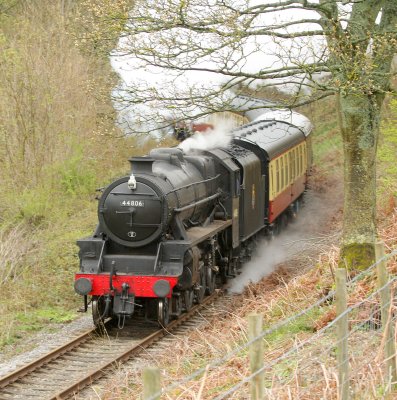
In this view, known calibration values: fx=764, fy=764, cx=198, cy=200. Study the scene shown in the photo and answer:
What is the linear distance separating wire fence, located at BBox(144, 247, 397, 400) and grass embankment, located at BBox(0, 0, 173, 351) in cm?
693

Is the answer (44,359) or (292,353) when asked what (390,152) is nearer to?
(44,359)

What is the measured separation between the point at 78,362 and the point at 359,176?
14.4ft

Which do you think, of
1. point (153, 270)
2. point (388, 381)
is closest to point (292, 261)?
point (153, 270)

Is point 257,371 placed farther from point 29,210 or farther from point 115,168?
point 115,168

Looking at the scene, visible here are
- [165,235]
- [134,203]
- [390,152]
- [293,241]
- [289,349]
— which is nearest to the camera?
[289,349]

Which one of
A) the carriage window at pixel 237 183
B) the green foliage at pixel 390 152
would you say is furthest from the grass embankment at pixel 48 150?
the green foliage at pixel 390 152

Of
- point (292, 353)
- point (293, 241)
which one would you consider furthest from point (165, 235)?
point (293, 241)

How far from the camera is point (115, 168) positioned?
74.5ft

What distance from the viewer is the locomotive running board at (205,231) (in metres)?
11.5

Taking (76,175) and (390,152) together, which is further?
(76,175)

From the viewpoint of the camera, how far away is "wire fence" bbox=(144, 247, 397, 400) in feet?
16.0

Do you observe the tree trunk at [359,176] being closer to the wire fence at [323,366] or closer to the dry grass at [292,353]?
the dry grass at [292,353]

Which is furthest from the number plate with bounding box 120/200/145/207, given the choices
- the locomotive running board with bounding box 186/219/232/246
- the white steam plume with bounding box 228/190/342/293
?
the white steam plume with bounding box 228/190/342/293

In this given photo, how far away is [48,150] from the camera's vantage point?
19.8 metres
